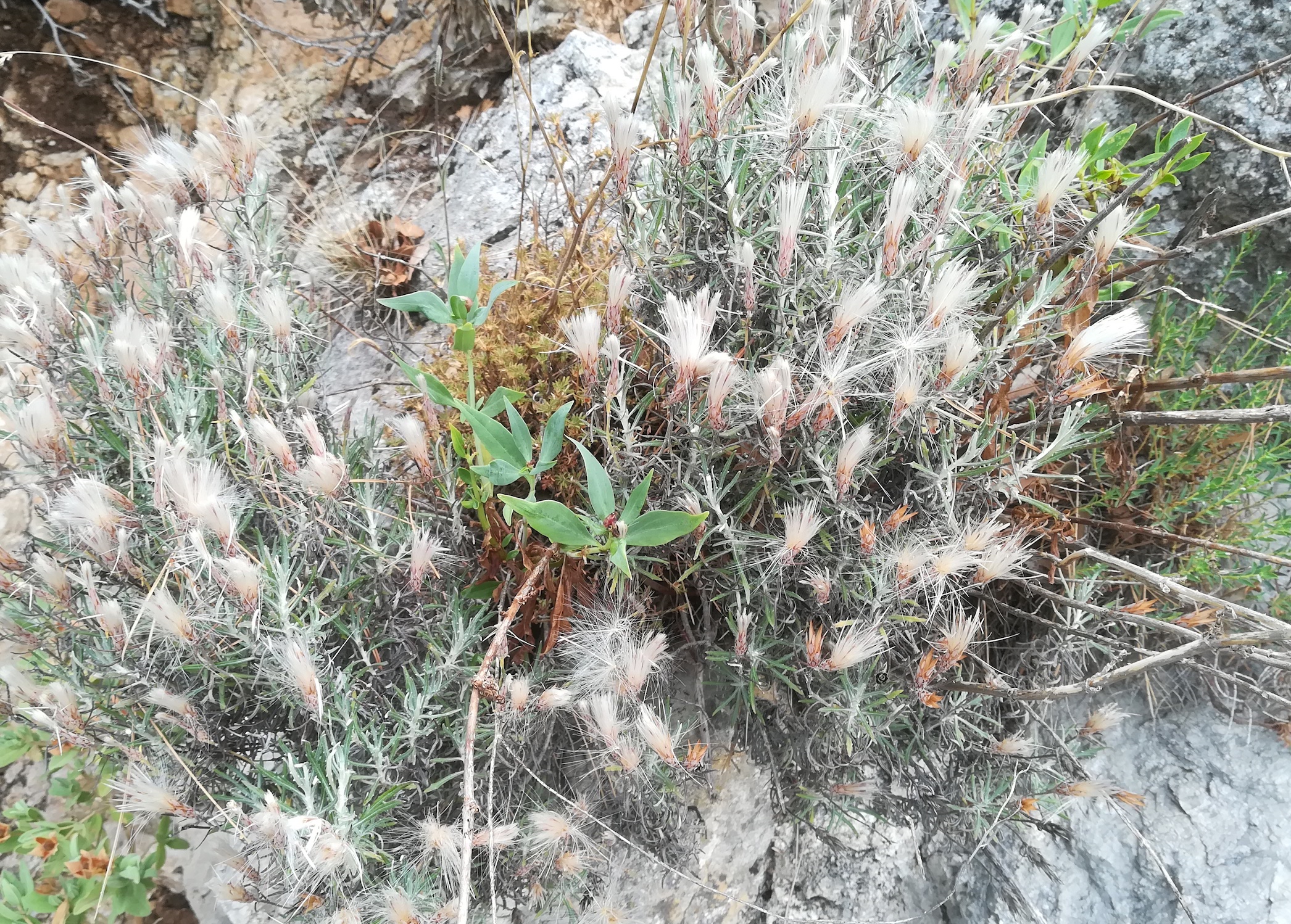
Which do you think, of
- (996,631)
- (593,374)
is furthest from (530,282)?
(996,631)

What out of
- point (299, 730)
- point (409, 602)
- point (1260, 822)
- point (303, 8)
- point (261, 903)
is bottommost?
point (1260, 822)

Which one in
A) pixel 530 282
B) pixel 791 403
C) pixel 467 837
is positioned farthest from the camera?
pixel 530 282

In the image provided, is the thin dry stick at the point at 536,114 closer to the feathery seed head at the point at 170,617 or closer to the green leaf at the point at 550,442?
the green leaf at the point at 550,442

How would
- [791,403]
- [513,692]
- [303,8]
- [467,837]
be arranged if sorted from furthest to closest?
[303,8]
[791,403]
[513,692]
[467,837]

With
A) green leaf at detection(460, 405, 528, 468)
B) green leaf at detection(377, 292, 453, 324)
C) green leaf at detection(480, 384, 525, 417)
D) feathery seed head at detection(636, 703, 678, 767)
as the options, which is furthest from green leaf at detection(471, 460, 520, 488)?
feathery seed head at detection(636, 703, 678, 767)

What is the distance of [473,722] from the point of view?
3.86 ft

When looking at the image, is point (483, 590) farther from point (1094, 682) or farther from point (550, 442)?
point (1094, 682)

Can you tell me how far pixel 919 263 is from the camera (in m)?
1.35

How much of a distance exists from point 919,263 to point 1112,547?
95 cm

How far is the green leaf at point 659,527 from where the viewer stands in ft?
3.78

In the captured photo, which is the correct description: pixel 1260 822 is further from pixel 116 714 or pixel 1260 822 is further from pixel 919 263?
pixel 116 714

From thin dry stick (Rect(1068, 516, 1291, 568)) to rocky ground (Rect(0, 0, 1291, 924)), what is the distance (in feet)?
1.40

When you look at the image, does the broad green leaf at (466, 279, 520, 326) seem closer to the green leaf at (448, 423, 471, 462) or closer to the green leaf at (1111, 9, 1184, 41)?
the green leaf at (448, 423, 471, 462)

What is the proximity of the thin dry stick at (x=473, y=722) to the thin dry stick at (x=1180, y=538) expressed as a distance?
119cm
